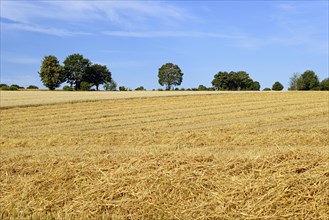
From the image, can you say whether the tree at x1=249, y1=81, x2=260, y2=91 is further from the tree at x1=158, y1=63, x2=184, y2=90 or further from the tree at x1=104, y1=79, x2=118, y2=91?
the tree at x1=104, y1=79, x2=118, y2=91

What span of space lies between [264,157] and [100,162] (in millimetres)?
2444

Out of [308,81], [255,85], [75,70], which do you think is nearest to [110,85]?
[75,70]

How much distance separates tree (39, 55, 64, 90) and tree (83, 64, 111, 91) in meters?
5.60

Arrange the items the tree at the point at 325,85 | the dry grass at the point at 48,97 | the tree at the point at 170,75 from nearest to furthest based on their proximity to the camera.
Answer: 1. the dry grass at the point at 48,97
2. the tree at the point at 325,85
3. the tree at the point at 170,75

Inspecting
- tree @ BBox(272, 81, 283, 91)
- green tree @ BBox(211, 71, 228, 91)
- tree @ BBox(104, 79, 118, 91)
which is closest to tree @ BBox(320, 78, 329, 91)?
tree @ BBox(272, 81, 283, 91)

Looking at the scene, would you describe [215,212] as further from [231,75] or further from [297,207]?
[231,75]

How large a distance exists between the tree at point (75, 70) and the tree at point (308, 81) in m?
45.4

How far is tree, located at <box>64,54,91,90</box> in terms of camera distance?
8744 cm

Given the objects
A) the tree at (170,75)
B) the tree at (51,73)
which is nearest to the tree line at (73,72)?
the tree at (51,73)

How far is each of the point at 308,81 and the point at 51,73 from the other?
53.1 metres

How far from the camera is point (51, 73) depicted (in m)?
83.4

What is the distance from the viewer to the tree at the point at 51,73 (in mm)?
82287

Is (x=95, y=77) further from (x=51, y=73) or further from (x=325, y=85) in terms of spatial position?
(x=325, y=85)

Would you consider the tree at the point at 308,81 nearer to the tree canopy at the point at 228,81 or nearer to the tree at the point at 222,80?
the tree canopy at the point at 228,81
